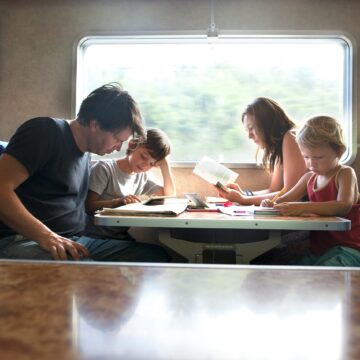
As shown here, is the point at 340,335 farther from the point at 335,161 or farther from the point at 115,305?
the point at 335,161

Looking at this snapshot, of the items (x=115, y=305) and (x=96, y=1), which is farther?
(x=96, y=1)

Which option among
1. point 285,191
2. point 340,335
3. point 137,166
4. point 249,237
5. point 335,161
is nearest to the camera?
point 340,335

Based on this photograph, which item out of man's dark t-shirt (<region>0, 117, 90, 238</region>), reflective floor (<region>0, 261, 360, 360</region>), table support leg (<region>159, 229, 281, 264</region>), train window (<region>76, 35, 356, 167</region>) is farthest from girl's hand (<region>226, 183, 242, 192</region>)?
reflective floor (<region>0, 261, 360, 360</region>)

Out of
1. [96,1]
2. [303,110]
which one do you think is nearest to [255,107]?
[303,110]

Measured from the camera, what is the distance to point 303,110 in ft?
8.13

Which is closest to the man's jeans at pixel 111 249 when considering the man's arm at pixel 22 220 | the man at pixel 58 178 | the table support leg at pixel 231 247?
the man at pixel 58 178

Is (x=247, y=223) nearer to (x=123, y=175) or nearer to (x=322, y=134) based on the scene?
(x=322, y=134)

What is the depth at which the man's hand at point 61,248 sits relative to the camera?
3.73ft

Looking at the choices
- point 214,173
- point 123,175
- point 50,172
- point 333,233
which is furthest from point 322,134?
point 50,172

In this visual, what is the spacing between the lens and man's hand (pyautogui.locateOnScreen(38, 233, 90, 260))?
3.73 ft

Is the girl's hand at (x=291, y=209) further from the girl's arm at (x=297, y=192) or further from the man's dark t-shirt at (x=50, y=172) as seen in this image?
the man's dark t-shirt at (x=50, y=172)

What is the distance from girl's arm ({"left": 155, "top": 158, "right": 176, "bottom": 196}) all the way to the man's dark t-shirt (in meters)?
0.69

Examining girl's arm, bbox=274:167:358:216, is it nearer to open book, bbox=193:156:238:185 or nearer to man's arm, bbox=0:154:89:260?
open book, bbox=193:156:238:185

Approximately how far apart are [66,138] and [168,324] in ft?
4.30
